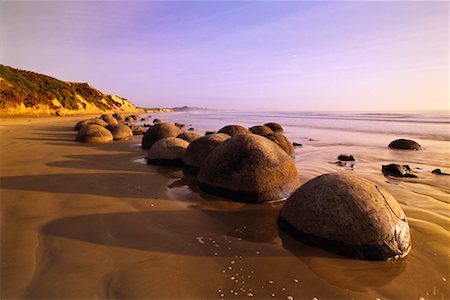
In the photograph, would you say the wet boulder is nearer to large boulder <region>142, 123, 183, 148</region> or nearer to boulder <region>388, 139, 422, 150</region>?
boulder <region>388, 139, 422, 150</region>

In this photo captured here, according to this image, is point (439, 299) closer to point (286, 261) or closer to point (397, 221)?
point (397, 221)

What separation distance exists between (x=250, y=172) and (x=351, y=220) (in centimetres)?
211

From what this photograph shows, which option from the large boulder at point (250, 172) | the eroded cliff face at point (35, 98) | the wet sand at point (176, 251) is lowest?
the wet sand at point (176, 251)

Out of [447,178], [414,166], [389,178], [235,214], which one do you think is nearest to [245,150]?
[235,214]

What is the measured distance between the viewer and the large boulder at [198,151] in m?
7.39

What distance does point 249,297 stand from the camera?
105 inches

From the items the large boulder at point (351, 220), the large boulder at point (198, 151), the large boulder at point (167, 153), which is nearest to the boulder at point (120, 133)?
the large boulder at point (167, 153)

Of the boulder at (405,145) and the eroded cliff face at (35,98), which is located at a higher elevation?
the eroded cliff face at (35,98)

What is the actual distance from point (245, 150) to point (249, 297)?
3.12 m

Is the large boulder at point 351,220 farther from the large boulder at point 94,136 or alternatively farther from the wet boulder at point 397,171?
the large boulder at point 94,136

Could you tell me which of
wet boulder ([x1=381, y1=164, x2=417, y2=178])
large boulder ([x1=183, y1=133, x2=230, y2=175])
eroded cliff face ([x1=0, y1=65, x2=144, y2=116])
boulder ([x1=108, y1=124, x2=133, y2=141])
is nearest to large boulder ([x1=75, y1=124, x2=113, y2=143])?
boulder ([x1=108, y1=124, x2=133, y2=141])

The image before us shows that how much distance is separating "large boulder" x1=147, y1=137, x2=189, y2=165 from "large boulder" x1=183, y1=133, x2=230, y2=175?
2.25 feet

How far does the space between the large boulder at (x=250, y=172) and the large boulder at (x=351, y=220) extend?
1313 mm

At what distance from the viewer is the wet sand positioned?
110 inches
